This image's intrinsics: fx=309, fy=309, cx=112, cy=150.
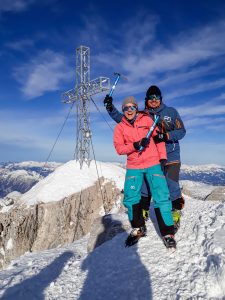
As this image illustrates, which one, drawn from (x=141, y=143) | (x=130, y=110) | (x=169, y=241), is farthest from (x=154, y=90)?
(x=169, y=241)

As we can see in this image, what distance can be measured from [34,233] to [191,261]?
51.8 feet

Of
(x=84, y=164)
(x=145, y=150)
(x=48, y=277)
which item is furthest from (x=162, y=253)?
(x=84, y=164)

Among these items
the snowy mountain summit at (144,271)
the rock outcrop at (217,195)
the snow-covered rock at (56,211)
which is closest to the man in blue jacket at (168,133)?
the snowy mountain summit at (144,271)

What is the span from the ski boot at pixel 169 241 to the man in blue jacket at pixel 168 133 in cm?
103

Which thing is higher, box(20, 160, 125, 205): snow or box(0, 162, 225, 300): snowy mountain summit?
box(20, 160, 125, 205): snow

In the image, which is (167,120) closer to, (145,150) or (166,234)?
(145,150)

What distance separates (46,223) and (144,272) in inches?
598

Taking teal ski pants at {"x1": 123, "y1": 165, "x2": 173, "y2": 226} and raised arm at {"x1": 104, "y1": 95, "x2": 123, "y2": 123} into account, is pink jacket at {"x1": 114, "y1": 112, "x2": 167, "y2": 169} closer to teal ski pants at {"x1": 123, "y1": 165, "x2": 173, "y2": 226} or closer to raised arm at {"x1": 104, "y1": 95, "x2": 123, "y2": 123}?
teal ski pants at {"x1": 123, "y1": 165, "x2": 173, "y2": 226}

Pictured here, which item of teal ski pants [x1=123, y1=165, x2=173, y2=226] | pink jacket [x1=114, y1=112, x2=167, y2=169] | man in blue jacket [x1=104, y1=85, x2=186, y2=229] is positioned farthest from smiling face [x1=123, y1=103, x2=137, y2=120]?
teal ski pants [x1=123, y1=165, x2=173, y2=226]

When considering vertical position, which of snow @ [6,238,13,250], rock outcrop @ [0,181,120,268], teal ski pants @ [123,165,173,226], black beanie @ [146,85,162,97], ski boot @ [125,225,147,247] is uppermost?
black beanie @ [146,85,162,97]

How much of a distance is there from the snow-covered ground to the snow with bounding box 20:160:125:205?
1247cm

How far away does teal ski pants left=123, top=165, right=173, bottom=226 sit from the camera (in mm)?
7082

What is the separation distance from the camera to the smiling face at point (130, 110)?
7363mm

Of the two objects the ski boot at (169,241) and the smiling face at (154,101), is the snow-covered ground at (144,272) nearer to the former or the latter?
the ski boot at (169,241)
